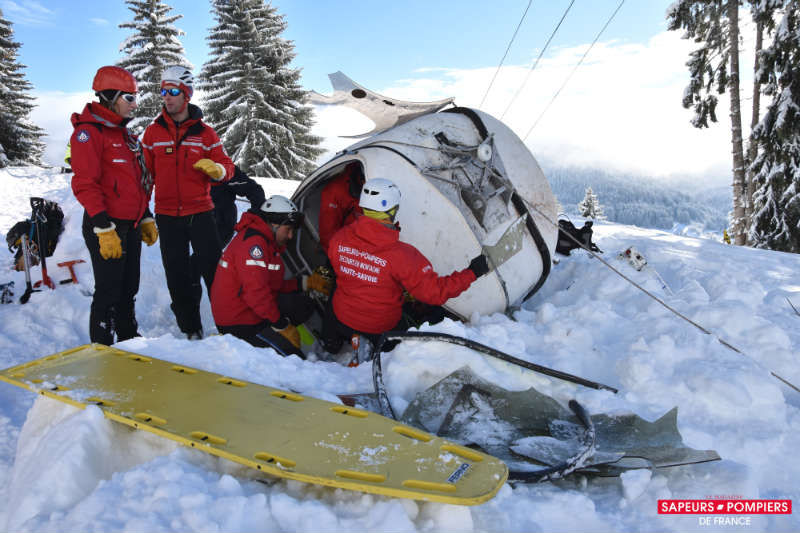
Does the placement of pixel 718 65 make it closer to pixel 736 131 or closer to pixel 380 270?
pixel 736 131

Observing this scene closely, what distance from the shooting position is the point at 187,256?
4297 millimetres

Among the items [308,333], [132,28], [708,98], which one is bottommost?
[308,333]

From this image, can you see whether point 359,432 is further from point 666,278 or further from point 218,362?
point 666,278

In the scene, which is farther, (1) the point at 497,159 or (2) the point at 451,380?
(1) the point at 497,159

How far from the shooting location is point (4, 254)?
6.31 meters

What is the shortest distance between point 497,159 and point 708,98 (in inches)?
470

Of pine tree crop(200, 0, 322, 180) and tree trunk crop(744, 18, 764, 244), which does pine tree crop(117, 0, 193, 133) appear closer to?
pine tree crop(200, 0, 322, 180)

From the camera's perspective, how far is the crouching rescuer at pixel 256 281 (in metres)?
3.71

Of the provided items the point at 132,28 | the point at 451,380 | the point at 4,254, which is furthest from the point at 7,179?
the point at 132,28

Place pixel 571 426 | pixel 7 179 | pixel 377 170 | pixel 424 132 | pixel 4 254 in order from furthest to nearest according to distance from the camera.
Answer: pixel 7 179, pixel 4 254, pixel 424 132, pixel 377 170, pixel 571 426

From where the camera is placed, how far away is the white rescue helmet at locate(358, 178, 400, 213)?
339 centimetres

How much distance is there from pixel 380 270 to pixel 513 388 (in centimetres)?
121

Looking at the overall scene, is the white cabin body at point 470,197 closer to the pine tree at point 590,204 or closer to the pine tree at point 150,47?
the pine tree at point 150,47

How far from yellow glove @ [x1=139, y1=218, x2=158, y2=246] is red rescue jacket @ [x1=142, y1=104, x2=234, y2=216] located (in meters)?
0.18
